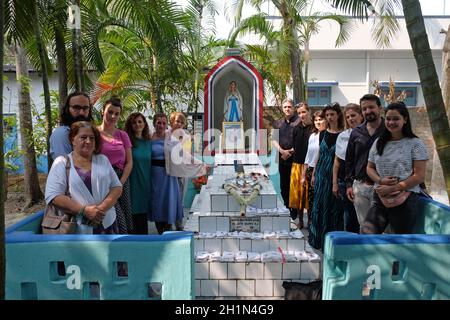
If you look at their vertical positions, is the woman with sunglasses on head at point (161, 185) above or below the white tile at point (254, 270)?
above

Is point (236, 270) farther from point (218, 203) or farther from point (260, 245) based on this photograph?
point (218, 203)

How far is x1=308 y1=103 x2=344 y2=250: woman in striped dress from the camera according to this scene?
15.8 ft

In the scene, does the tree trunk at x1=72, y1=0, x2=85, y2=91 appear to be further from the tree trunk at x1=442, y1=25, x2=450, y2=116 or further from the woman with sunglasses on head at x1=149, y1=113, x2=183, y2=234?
the tree trunk at x1=442, y1=25, x2=450, y2=116

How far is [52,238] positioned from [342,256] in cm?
179

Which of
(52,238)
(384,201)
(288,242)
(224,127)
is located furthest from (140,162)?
(224,127)

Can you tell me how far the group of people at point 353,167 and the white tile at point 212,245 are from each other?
1.34 metres

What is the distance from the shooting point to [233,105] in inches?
363

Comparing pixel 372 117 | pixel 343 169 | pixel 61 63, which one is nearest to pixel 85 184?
pixel 372 117

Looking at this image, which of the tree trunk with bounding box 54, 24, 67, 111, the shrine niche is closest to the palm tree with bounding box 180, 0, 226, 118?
the shrine niche

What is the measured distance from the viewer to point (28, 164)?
9117mm

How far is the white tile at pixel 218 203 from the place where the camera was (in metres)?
4.56

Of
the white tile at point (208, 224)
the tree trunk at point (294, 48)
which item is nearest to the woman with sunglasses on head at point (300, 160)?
the white tile at point (208, 224)

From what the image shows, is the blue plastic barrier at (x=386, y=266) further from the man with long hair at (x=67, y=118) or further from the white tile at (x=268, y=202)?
the man with long hair at (x=67, y=118)

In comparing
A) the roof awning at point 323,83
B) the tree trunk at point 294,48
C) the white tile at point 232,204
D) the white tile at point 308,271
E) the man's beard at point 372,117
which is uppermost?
the roof awning at point 323,83
